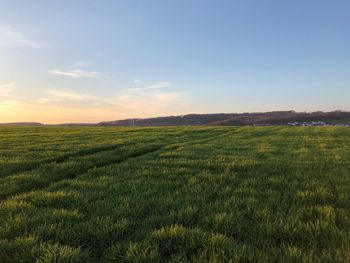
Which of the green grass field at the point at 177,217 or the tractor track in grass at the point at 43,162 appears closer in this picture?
the green grass field at the point at 177,217

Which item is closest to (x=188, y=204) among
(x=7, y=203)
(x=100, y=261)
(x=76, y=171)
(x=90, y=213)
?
(x=90, y=213)

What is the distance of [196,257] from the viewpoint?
3857 millimetres

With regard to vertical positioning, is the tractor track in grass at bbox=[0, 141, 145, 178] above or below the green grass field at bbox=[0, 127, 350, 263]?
above

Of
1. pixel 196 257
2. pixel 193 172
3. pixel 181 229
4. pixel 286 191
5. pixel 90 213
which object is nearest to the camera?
pixel 196 257

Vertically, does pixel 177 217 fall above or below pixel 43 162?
below

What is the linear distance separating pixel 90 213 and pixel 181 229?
212 centimetres

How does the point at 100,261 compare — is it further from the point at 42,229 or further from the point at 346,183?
the point at 346,183

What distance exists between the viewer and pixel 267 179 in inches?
335

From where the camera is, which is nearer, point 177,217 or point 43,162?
point 177,217

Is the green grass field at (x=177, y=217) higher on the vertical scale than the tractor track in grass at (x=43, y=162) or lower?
lower

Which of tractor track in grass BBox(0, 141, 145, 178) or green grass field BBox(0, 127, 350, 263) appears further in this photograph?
tractor track in grass BBox(0, 141, 145, 178)

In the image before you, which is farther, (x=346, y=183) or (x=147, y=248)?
(x=346, y=183)

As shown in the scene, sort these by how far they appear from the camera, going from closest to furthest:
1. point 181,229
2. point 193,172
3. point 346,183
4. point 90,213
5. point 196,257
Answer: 1. point 196,257
2. point 181,229
3. point 90,213
4. point 346,183
5. point 193,172

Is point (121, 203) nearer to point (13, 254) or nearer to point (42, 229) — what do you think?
point (42, 229)
